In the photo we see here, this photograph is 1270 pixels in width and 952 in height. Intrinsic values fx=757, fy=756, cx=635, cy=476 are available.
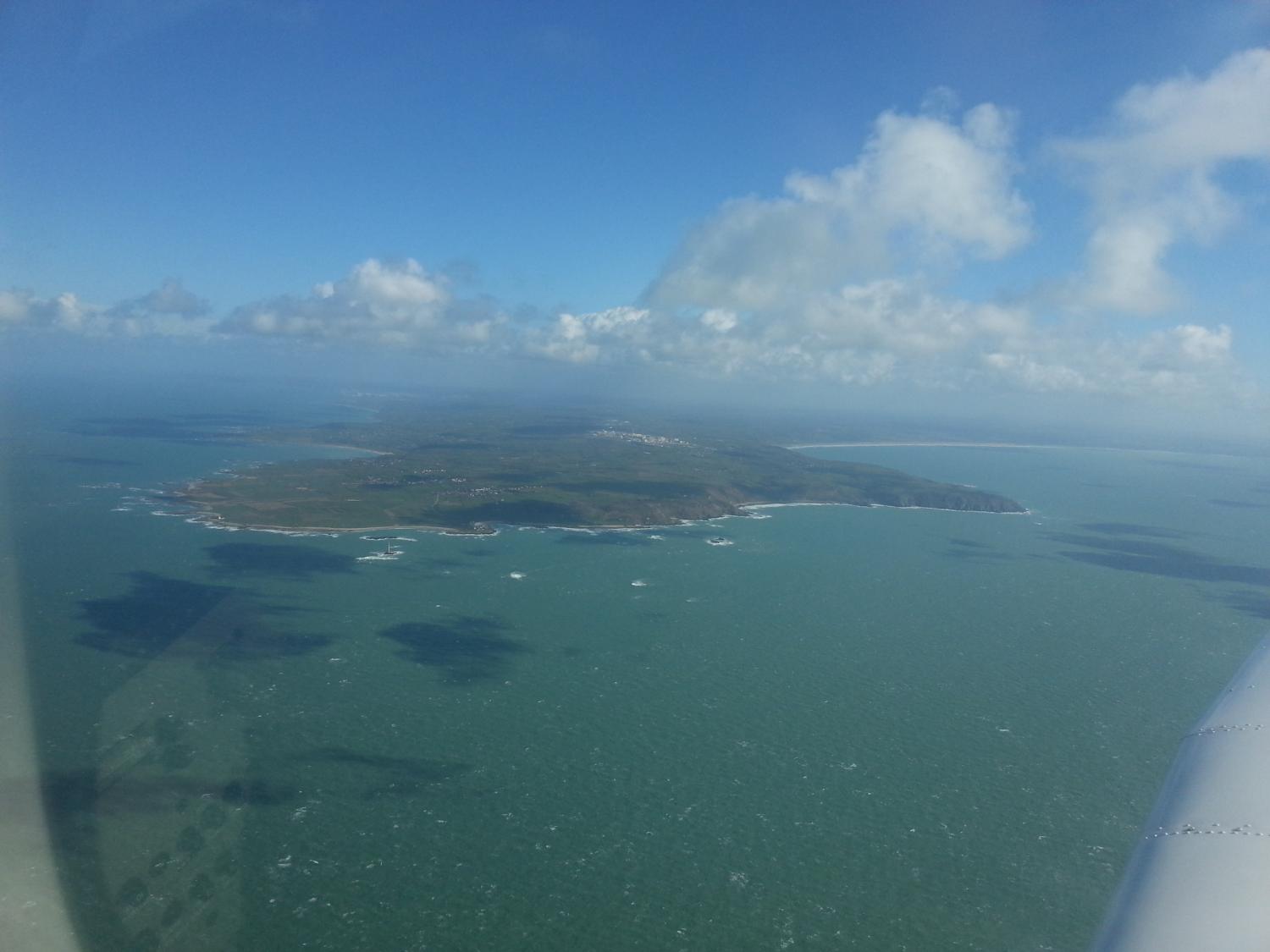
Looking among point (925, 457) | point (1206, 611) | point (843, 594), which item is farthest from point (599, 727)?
point (925, 457)

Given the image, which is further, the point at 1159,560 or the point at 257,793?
the point at 1159,560

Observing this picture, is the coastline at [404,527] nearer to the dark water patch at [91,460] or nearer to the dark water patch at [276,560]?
the dark water patch at [276,560]

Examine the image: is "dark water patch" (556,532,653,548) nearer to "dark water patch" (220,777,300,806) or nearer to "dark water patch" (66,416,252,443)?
"dark water patch" (220,777,300,806)

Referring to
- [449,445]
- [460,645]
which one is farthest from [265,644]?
[449,445]

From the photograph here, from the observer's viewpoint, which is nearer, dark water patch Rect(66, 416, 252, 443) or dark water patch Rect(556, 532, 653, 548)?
dark water patch Rect(556, 532, 653, 548)

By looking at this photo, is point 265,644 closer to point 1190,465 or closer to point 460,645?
point 460,645

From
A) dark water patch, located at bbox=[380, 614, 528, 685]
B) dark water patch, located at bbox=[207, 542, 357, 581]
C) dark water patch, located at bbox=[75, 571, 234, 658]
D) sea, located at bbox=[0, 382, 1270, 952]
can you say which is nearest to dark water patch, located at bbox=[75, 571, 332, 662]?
dark water patch, located at bbox=[75, 571, 234, 658]

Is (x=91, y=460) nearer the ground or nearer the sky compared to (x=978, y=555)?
nearer the sky
